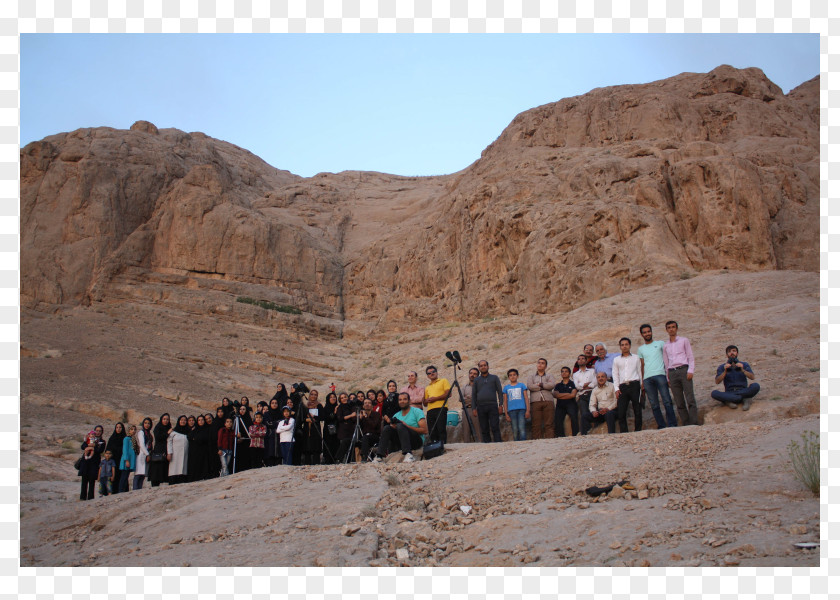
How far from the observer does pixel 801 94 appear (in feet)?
154

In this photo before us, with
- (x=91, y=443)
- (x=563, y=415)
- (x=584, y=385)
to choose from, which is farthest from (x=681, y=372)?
(x=91, y=443)

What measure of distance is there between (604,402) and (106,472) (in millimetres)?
8808

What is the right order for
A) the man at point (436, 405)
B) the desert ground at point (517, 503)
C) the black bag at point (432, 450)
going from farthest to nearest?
the man at point (436, 405) → the black bag at point (432, 450) → the desert ground at point (517, 503)

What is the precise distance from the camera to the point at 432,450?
10289 mm

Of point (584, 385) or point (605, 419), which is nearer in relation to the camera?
point (605, 419)

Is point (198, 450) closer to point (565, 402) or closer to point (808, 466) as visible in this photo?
point (565, 402)

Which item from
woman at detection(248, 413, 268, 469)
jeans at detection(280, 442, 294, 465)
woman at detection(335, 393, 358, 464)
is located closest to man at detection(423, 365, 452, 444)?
woman at detection(335, 393, 358, 464)

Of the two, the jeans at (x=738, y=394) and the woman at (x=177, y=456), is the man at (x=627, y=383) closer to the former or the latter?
the jeans at (x=738, y=394)

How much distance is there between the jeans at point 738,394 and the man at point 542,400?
2630mm

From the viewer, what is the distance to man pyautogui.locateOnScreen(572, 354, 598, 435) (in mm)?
11227

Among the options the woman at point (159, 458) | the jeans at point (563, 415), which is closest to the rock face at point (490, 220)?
the jeans at point (563, 415)

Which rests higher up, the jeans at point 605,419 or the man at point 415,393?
the man at point 415,393

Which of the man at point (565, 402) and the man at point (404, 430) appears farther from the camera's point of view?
the man at point (565, 402)

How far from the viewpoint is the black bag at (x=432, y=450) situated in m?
→ 10.3
